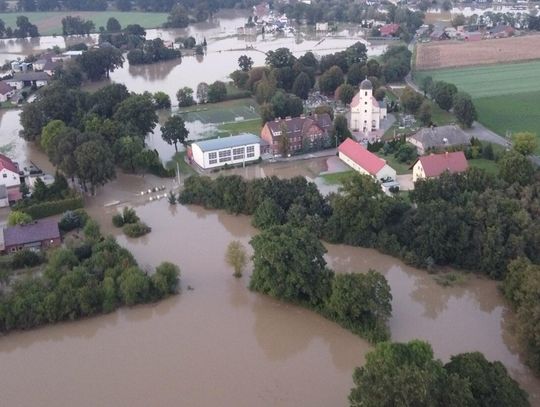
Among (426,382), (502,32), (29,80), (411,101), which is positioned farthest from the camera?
(502,32)

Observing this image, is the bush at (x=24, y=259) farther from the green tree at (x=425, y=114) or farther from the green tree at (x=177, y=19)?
the green tree at (x=177, y=19)

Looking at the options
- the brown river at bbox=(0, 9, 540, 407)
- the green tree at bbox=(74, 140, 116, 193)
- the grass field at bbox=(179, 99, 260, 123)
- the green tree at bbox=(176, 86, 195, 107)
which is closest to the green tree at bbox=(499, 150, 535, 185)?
the brown river at bbox=(0, 9, 540, 407)

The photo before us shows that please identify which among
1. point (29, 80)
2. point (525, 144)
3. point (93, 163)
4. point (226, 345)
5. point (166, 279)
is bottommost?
point (226, 345)

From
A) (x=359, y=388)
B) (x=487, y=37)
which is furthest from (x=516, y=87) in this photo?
(x=359, y=388)

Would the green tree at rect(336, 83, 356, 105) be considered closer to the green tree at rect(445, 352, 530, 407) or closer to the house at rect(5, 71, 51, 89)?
the house at rect(5, 71, 51, 89)

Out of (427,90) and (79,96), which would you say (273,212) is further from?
(427,90)

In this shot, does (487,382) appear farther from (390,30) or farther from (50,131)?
(390,30)

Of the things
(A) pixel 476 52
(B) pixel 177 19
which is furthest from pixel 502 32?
(B) pixel 177 19
